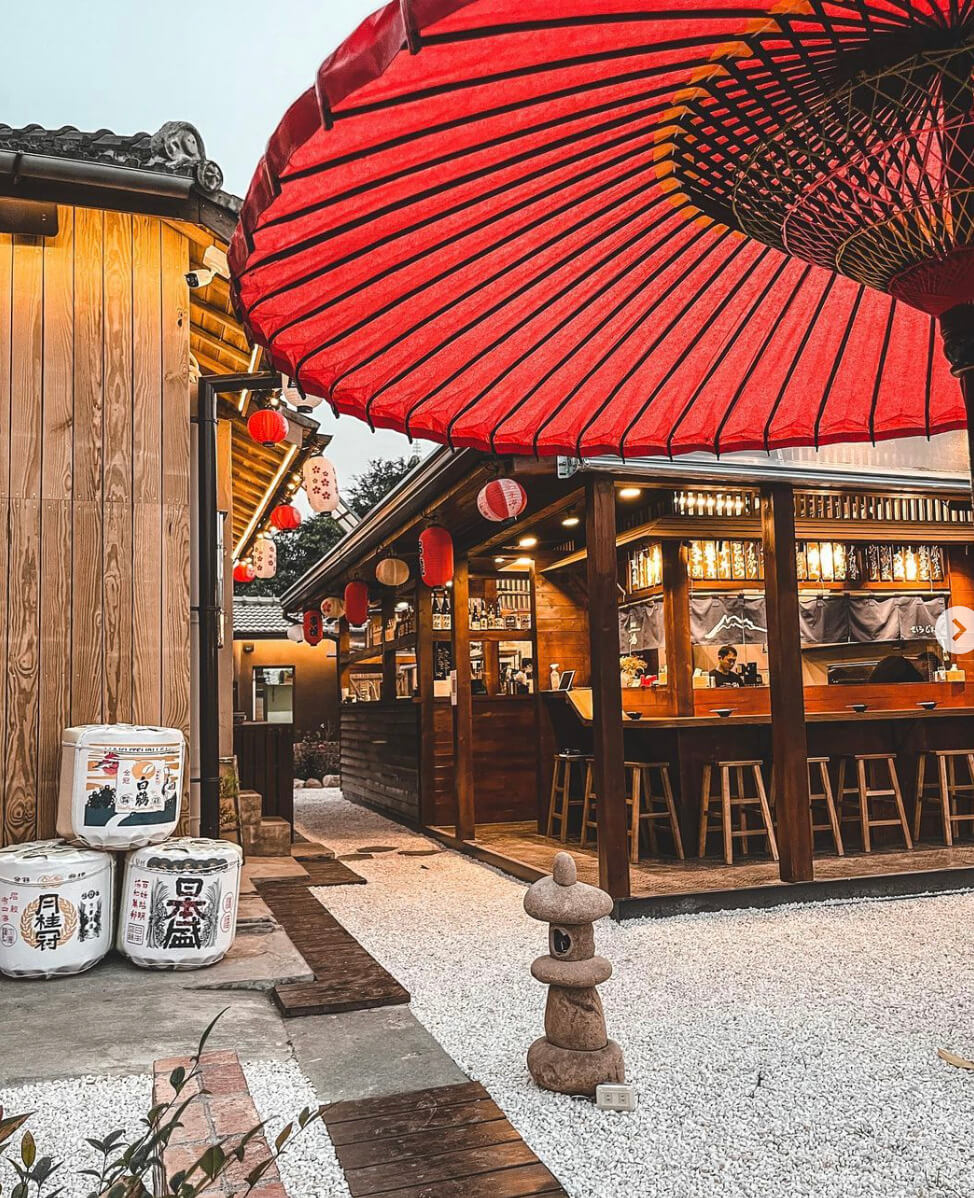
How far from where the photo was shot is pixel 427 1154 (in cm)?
267

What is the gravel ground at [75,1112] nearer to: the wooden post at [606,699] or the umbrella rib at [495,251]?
the umbrella rib at [495,251]

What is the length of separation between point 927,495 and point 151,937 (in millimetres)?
5776

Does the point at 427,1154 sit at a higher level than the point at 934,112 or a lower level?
lower

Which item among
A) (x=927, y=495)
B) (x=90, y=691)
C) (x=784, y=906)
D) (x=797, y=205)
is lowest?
(x=784, y=906)

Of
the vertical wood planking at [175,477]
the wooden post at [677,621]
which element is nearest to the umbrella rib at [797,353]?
the vertical wood planking at [175,477]

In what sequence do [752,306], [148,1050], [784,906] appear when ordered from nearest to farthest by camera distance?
[752,306], [148,1050], [784,906]

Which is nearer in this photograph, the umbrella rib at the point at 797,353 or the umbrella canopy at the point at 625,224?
the umbrella canopy at the point at 625,224

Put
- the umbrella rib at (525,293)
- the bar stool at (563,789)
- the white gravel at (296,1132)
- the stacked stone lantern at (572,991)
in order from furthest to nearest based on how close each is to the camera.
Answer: the bar stool at (563,789), the stacked stone lantern at (572,991), the white gravel at (296,1132), the umbrella rib at (525,293)

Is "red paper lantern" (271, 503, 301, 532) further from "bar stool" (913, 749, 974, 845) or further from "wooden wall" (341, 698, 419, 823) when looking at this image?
"bar stool" (913, 749, 974, 845)

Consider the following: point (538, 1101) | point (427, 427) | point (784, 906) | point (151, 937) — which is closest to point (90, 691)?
point (151, 937)

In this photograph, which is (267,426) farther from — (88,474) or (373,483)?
(373,483)

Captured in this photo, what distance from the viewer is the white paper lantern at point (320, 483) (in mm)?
8562

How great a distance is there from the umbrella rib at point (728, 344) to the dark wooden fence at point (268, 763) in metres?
7.63

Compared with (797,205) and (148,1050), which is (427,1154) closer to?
(148,1050)
